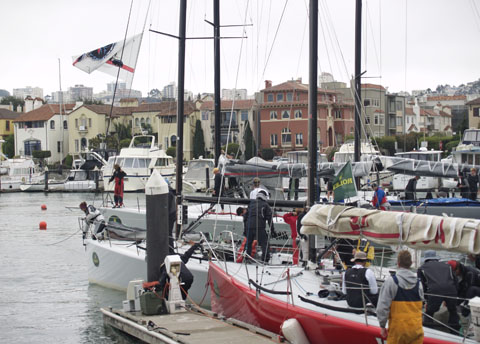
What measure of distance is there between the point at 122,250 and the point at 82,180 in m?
47.8

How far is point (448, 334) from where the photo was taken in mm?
9188

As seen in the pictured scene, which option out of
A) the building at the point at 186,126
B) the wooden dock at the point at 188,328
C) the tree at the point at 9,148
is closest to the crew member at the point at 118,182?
the wooden dock at the point at 188,328

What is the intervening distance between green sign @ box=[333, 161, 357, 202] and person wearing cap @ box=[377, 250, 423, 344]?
4840 millimetres

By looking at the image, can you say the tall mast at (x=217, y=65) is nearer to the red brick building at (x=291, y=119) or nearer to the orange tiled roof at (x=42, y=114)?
the red brick building at (x=291, y=119)

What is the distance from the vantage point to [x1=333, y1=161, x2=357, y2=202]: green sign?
13406 millimetres

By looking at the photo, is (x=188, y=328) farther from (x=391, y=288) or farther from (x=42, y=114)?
(x=42, y=114)

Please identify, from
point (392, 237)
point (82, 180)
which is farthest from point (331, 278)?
point (82, 180)

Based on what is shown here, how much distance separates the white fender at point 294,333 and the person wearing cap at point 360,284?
865 millimetres

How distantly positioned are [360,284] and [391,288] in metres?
1.65

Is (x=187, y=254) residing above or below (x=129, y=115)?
below

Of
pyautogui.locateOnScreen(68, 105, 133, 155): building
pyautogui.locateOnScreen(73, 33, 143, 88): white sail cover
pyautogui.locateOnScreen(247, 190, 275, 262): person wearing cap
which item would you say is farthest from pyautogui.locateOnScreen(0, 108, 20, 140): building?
pyautogui.locateOnScreen(247, 190, 275, 262): person wearing cap

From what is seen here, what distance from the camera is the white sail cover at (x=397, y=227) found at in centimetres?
932

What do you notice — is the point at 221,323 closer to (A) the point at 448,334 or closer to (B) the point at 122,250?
(A) the point at 448,334

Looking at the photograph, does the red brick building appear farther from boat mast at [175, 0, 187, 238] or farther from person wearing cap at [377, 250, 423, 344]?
person wearing cap at [377, 250, 423, 344]
